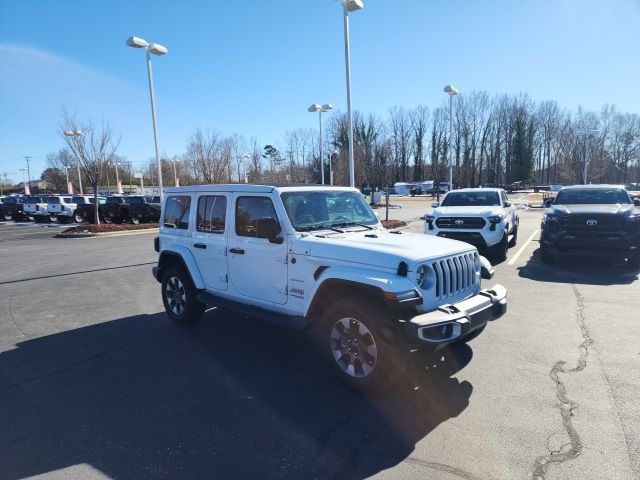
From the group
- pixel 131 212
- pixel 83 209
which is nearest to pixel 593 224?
pixel 131 212

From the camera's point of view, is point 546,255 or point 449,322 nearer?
point 449,322

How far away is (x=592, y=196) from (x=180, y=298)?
33.6ft

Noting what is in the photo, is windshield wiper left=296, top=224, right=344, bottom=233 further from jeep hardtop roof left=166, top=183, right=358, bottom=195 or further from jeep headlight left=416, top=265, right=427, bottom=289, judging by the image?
jeep headlight left=416, top=265, right=427, bottom=289

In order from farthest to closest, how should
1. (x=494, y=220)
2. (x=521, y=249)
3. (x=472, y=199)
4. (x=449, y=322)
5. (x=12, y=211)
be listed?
1. (x=12, y=211)
2. (x=521, y=249)
3. (x=472, y=199)
4. (x=494, y=220)
5. (x=449, y=322)

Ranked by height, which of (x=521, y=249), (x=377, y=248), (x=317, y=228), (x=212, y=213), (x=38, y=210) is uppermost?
(x=212, y=213)

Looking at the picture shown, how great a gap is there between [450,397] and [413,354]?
54 cm

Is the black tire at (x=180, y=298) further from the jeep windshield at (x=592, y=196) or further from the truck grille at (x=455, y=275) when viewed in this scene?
the jeep windshield at (x=592, y=196)

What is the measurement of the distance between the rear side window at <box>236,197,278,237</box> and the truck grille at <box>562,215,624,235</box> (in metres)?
7.51

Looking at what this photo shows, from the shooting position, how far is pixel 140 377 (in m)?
4.54

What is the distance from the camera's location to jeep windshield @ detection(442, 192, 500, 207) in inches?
487

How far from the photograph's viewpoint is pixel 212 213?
5.67m

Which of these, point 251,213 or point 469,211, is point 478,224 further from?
point 251,213

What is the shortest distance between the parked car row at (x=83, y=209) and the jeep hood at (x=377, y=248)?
23.0m

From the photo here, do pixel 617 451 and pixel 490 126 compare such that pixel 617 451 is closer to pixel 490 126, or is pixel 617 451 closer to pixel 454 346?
pixel 454 346
